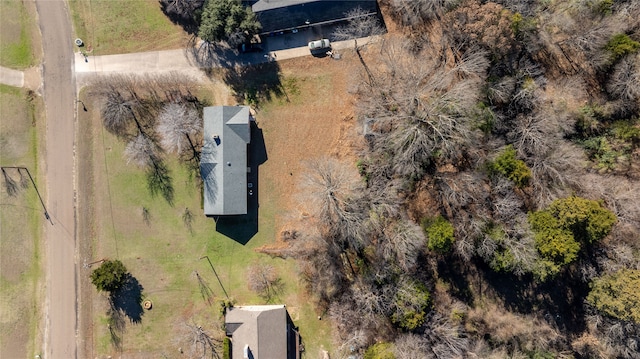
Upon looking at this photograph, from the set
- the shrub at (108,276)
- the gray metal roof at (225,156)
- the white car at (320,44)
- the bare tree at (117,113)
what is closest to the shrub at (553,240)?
the white car at (320,44)

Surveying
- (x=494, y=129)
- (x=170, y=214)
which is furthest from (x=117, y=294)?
(x=494, y=129)

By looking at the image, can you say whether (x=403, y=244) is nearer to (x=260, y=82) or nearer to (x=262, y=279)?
(x=262, y=279)

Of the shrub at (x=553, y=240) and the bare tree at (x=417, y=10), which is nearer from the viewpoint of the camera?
the shrub at (x=553, y=240)

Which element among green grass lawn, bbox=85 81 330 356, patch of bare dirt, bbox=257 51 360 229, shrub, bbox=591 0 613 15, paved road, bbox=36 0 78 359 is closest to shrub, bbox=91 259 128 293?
green grass lawn, bbox=85 81 330 356

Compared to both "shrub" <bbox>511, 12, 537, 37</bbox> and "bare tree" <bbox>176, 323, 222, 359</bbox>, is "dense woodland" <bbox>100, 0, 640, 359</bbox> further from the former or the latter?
"bare tree" <bbox>176, 323, 222, 359</bbox>

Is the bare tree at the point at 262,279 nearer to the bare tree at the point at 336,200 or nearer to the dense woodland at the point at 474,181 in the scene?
the dense woodland at the point at 474,181

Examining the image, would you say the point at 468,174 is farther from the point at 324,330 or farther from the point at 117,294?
the point at 117,294

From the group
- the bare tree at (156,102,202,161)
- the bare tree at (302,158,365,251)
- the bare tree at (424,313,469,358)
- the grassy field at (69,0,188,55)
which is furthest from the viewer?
the grassy field at (69,0,188,55)
